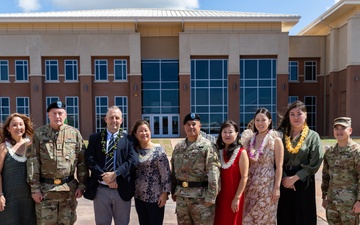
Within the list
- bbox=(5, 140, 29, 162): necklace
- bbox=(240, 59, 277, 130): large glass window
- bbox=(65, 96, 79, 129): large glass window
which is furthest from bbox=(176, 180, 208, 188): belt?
bbox=(65, 96, 79, 129): large glass window

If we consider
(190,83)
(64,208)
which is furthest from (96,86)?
(64,208)

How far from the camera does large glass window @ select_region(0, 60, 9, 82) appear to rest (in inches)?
1111

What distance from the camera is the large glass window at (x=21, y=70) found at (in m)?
28.4

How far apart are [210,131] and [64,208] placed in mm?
25477

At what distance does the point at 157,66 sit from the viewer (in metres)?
29.3

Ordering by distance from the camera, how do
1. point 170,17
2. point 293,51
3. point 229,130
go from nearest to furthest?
point 229,130
point 170,17
point 293,51

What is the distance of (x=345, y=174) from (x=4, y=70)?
3090 cm

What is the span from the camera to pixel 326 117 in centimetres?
3098

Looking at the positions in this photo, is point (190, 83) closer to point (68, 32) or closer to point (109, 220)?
point (68, 32)

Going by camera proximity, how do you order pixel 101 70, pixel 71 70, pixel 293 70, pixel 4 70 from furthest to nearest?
1. pixel 293 70
2. pixel 101 70
3. pixel 71 70
4. pixel 4 70

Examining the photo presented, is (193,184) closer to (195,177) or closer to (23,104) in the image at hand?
(195,177)

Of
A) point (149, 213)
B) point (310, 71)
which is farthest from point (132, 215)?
point (310, 71)

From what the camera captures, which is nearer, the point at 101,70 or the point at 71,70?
the point at 71,70

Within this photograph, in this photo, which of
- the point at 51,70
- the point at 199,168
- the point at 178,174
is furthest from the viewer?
the point at 51,70
